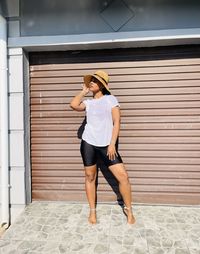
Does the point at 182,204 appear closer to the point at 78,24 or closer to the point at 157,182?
the point at 157,182

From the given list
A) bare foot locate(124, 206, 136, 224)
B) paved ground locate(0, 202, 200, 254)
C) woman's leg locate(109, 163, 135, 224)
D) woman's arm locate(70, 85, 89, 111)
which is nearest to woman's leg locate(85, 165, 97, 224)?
paved ground locate(0, 202, 200, 254)

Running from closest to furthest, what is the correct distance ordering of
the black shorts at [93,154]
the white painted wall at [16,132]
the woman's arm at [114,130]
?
1. the woman's arm at [114,130]
2. the black shorts at [93,154]
3. the white painted wall at [16,132]

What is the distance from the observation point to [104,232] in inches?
113

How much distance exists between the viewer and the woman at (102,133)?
303 centimetres

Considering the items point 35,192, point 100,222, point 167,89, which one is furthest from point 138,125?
point 35,192

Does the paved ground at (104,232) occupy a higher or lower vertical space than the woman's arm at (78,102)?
lower

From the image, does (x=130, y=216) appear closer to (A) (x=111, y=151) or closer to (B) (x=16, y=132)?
(A) (x=111, y=151)

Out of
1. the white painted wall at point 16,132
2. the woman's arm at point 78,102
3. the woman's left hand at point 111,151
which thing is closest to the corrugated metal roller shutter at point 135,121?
the white painted wall at point 16,132

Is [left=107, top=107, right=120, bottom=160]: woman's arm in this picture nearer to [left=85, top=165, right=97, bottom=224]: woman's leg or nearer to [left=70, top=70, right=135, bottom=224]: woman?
[left=70, top=70, right=135, bottom=224]: woman

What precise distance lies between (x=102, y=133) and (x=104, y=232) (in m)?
1.21

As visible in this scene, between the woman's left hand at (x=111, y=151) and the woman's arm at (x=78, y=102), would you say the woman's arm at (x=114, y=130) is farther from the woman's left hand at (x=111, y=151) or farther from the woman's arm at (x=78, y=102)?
the woman's arm at (x=78, y=102)

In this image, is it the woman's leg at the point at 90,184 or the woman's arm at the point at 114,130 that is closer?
the woman's arm at the point at 114,130

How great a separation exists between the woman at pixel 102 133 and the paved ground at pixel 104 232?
0.64 ft

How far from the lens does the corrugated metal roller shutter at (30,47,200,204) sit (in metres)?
3.52
